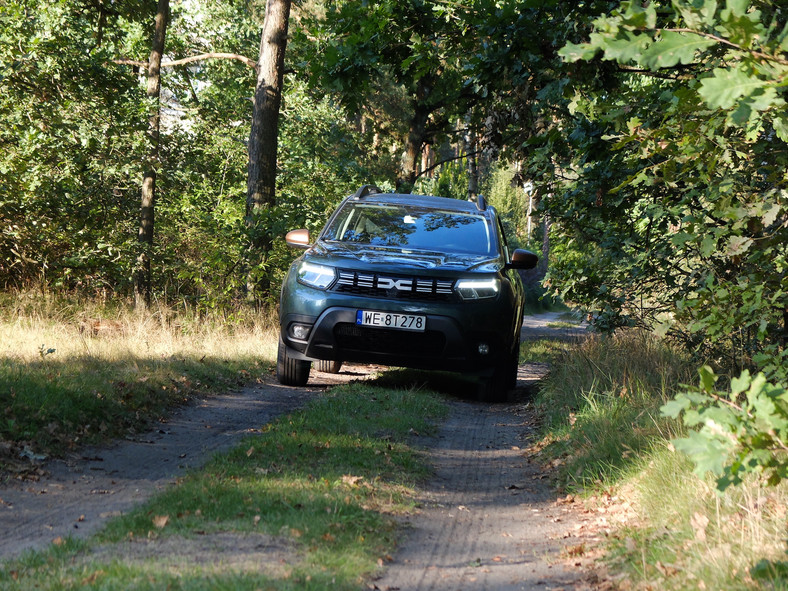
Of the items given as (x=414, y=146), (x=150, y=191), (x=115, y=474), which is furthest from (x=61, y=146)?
(x=414, y=146)

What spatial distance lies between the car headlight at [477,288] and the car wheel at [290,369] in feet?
5.56

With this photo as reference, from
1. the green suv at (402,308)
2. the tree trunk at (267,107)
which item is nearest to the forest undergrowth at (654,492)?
the green suv at (402,308)

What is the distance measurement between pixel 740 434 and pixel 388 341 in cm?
521

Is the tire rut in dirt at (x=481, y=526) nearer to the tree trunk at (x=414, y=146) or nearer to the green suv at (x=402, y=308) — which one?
the green suv at (x=402, y=308)

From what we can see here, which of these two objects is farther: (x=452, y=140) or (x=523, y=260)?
(x=452, y=140)

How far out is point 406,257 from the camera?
835cm

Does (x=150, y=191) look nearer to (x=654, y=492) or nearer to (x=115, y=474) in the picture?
(x=115, y=474)

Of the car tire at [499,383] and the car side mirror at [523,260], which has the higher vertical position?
the car side mirror at [523,260]

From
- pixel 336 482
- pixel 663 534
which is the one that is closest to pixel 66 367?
pixel 336 482

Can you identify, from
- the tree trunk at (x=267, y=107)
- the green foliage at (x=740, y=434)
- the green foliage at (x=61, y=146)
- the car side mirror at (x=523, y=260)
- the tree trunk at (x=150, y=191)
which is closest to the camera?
the green foliage at (x=740, y=434)

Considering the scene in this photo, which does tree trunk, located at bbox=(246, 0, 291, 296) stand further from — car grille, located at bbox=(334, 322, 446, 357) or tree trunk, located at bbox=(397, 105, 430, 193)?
tree trunk, located at bbox=(397, 105, 430, 193)

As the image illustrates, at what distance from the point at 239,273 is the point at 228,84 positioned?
9287 millimetres

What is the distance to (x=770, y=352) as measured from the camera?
4.95m

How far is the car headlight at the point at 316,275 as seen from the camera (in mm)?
8211
